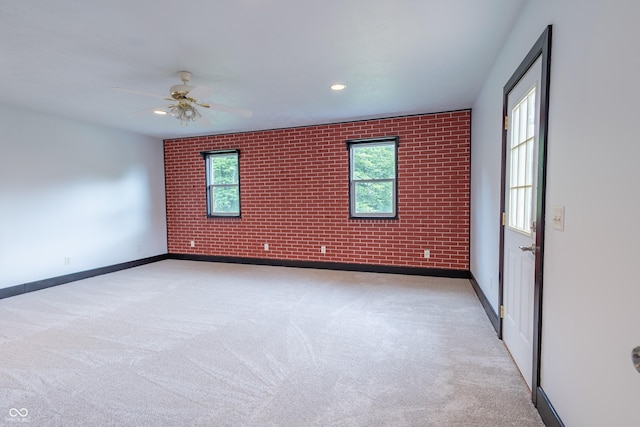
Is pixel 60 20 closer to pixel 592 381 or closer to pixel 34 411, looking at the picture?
pixel 34 411

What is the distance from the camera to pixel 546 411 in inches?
66.0

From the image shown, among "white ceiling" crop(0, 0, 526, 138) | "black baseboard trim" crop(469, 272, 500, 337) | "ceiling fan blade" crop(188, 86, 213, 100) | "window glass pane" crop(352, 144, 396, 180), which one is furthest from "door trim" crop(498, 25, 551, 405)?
"window glass pane" crop(352, 144, 396, 180)

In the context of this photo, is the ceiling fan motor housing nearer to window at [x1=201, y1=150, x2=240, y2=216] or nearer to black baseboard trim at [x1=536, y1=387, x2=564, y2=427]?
window at [x1=201, y1=150, x2=240, y2=216]

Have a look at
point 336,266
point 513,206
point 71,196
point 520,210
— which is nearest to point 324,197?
point 336,266

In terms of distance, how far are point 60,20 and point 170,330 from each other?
8.19 ft

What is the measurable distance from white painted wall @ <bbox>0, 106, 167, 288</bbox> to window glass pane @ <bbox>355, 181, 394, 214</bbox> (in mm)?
3929

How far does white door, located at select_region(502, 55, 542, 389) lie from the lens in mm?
1972

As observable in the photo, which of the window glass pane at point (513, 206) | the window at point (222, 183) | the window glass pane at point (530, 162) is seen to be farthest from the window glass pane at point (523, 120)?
the window at point (222, 183)

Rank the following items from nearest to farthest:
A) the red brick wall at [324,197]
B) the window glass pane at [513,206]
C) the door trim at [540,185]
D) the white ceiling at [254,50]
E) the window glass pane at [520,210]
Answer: the door trim at [540,185] < the white ceiling at [254,50] < the window glass pane at [520,210] < the window glass pane at [513,206] < the red brick wall at [324,197]

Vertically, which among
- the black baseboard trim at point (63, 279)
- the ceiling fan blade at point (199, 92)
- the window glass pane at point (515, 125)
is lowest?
the black baseboard trim at point (63, 279)

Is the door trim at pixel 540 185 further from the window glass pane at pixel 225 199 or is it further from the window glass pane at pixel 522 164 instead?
the window glass pane at pixel 225 199

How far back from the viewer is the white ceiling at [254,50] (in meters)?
2.07

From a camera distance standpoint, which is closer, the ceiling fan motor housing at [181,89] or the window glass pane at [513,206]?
the window glass pane at [513,206]

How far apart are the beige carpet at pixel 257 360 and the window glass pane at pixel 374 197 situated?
54.3 inches
